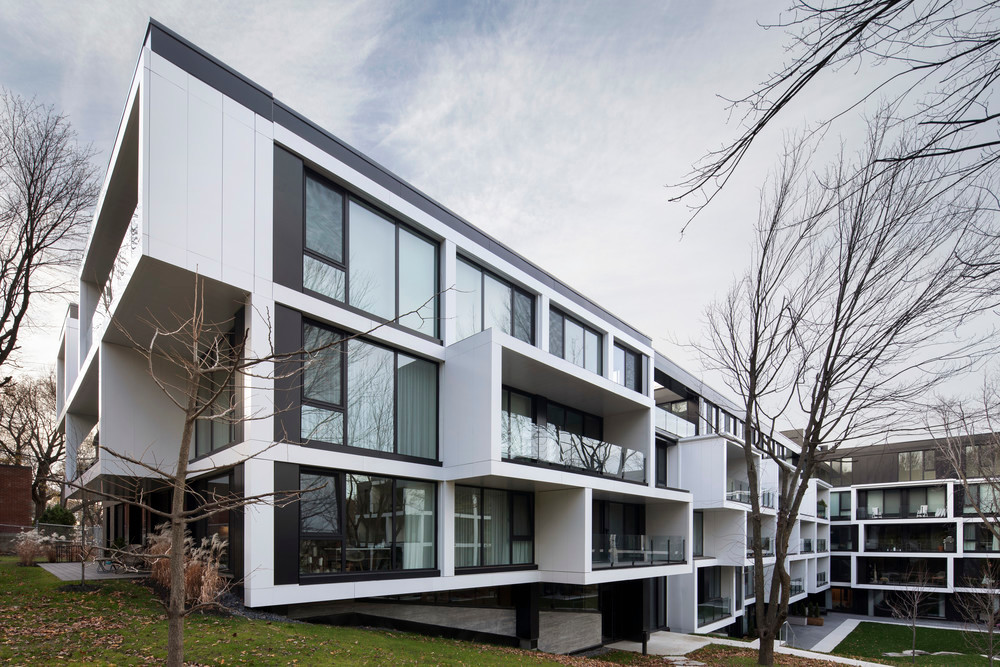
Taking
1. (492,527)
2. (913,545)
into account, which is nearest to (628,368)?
(492,527)

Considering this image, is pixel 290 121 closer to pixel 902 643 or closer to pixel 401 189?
pixel 401 189

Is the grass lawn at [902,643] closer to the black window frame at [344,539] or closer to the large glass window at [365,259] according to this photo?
the black window frame at [344,539]

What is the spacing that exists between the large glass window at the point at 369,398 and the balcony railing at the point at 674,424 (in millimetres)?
14102

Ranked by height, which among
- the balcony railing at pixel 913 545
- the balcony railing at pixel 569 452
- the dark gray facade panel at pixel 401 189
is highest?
the dark gray facade panel at pixel 401 189

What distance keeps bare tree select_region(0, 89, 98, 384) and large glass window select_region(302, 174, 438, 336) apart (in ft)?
30.7

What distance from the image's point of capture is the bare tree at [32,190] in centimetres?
1688

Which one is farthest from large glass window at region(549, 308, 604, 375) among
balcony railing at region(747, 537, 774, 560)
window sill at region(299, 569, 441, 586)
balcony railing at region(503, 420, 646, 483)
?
balcony railing at region(747, 537, 774, 560)

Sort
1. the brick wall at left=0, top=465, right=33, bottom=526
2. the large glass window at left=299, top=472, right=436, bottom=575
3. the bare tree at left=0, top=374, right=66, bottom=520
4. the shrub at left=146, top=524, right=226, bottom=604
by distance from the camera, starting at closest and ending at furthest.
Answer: the shrub at left=146, top=524, right=226, bottom=604
the large glass window at left=299, top=472, right=436, bottom=575
the brick wall at left=0, top=465, right=33, bottom=526
the bare tree at left=0, top=374, right=66, bottom=520

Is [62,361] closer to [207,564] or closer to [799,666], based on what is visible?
[207,564]

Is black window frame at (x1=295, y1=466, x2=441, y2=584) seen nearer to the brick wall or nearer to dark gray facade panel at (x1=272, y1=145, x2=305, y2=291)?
dark gray facade panel at (x1=272, y1=145, x2=305, y2=291)

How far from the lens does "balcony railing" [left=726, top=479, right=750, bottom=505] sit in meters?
28.5

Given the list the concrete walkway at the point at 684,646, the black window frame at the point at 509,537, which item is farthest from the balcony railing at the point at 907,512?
the black window frame at the point at 509,537

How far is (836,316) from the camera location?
44.1ft

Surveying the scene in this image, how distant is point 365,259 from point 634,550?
11.8 metres
